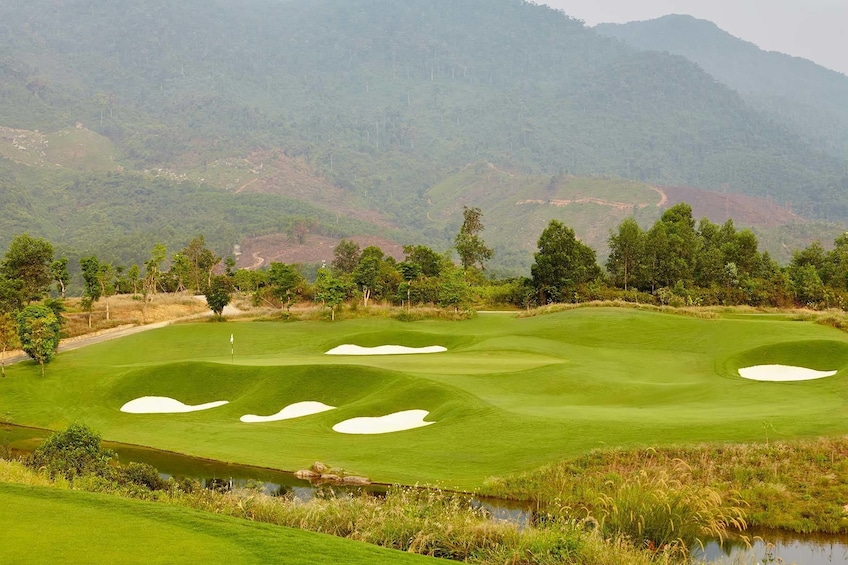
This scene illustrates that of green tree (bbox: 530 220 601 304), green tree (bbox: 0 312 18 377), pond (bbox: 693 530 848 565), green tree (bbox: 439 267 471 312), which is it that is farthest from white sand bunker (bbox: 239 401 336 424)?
green tree (bbox: 530 220 601 304)

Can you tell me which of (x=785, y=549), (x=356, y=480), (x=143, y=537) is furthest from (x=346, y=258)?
(x=143, y=537)

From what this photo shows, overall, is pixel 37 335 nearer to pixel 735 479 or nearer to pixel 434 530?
pixel 434 530

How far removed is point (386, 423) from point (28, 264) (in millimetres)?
45334

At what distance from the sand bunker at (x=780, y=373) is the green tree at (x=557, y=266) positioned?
92.9 feet

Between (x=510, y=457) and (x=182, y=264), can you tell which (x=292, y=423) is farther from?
(x=182, y=264)

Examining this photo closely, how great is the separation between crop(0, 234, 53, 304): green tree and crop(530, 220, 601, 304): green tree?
39.0 m

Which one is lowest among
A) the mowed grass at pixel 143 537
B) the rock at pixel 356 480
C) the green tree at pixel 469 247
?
the rock at pixel 356 480

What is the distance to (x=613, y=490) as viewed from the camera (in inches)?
671

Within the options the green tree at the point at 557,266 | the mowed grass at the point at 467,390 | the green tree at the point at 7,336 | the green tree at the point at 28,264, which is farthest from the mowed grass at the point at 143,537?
the green tree at the point at 28,264

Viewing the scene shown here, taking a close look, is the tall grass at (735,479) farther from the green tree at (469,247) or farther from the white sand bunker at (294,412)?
the green tree at (469,247)

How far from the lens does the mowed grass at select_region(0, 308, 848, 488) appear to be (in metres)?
20.6

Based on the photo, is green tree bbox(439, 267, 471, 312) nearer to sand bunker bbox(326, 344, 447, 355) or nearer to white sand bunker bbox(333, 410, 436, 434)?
sand bunker bbox(326, 344, 447, 355)

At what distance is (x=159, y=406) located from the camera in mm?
31531

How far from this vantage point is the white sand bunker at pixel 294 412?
93.6 feet
